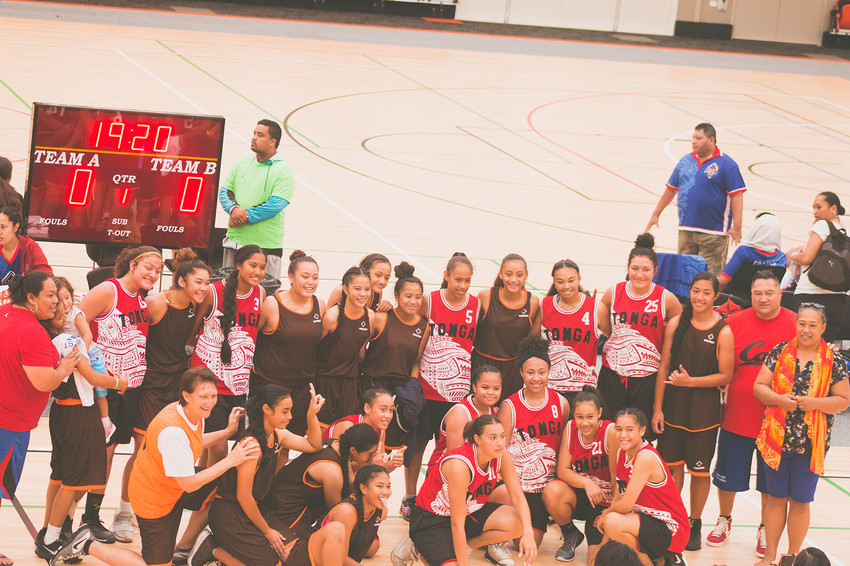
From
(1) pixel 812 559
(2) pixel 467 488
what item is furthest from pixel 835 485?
(1) pixel 812 559

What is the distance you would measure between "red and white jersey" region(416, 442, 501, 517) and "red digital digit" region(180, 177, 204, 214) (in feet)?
10.8

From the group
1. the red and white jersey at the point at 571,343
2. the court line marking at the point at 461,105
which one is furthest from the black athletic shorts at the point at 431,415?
the court line marking at the point at 461,105

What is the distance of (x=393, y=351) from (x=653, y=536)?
1979 millimetres

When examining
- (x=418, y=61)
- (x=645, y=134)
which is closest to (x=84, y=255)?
(x=645, y=134)

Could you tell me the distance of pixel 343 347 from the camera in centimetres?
696

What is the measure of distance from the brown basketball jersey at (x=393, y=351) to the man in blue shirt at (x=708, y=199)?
14.6ft

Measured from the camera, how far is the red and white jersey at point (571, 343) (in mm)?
7223

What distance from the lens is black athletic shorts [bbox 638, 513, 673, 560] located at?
6.40m

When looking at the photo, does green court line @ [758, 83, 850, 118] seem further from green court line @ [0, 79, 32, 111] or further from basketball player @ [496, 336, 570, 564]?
basketball player @ [496, 336, 570, 564]

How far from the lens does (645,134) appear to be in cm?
2027

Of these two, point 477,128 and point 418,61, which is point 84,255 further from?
point 418,61

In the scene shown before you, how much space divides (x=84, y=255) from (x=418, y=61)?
14.8m

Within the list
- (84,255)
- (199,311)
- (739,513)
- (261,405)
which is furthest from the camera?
(84,255)

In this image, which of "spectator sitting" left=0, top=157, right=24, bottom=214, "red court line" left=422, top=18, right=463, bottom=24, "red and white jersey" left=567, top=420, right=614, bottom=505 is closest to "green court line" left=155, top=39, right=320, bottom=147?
"spectator sitting" left=0, top=157, right=24, bottom=214
